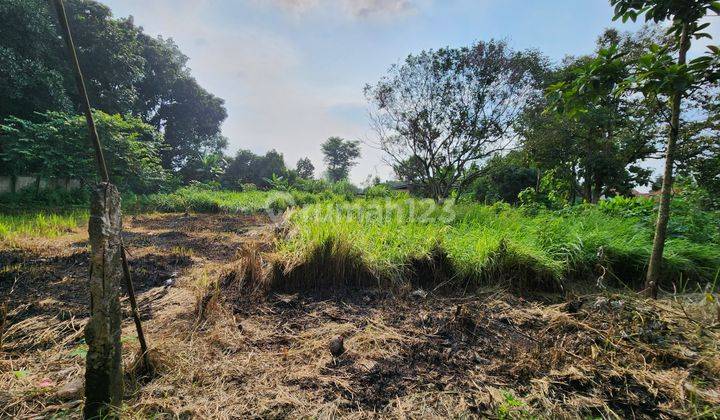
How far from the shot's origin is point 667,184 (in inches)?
78.4

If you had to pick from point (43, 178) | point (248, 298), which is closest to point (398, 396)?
point (248, 298)

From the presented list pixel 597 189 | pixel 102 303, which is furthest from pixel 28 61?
pixel 597 189

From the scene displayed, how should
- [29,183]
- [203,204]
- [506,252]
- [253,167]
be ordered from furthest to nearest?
[253,167] → [203,204] → [29,183] → [506,252]

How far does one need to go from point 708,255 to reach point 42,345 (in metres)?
5.73

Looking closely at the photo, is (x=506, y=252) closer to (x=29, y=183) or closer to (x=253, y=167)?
(x=29, y=183)

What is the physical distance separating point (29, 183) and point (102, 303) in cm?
1532

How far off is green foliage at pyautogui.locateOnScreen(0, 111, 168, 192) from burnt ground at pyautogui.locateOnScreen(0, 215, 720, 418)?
9751 millimetres

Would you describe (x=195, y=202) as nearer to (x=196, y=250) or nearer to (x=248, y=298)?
(x=196, y=250)

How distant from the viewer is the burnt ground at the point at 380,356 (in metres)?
1.19

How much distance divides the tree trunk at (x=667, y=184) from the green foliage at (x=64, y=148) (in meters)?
12.8

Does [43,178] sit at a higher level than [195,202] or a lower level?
higher

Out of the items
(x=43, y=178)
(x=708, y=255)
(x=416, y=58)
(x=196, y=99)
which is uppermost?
(x=196, y=99)

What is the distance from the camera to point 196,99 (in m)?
22.9

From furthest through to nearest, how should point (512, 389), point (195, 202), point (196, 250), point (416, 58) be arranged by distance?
1. point (195, 202)
2. point (416, 58)
3. point (196, 250)
4. point (512, 389)
